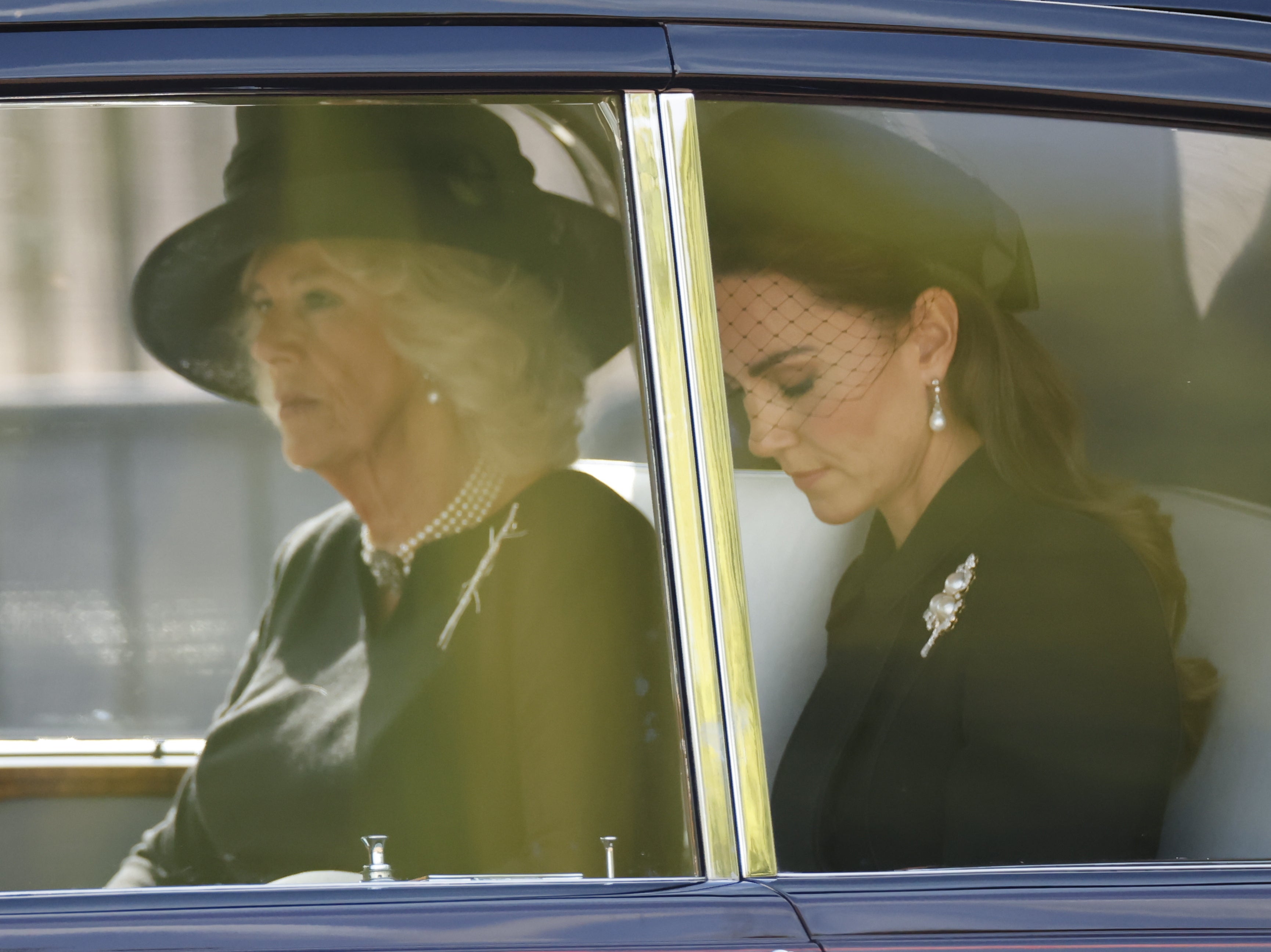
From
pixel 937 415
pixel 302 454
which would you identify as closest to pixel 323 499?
pixel 302 454

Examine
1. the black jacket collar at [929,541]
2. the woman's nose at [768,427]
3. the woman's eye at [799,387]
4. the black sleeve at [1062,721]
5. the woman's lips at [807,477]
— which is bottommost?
the black sleeve at [1062,721]

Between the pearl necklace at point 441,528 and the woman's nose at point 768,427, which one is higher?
the woman's nose at point 768,427

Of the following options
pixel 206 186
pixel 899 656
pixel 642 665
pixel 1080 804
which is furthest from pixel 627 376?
pixel 1080 804

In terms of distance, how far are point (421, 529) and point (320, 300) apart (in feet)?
0.90

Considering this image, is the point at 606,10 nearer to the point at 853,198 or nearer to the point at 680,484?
the point at 853,198

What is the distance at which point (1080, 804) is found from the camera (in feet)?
4.02

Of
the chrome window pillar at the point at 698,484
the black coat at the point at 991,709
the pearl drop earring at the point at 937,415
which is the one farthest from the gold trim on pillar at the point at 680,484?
the pearl drop earring at the point at 937,415

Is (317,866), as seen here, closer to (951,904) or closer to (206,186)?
(951,904)

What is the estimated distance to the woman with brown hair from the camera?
121 cm

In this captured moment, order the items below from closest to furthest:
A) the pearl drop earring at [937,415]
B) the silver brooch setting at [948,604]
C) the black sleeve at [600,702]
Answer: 1. the black sleeve at [600,702]
2. the silver brooch setting at [948,604]
3. the pearl drop earring at [937,415]

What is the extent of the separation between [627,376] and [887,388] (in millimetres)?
366

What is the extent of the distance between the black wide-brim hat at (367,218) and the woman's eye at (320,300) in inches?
2.3

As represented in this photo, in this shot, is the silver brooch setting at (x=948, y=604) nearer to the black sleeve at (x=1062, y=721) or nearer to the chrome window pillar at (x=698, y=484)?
the black sleeve at (x=1062, y=721)

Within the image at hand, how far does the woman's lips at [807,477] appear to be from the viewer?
1.37m
